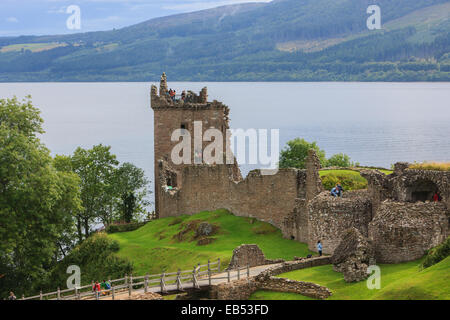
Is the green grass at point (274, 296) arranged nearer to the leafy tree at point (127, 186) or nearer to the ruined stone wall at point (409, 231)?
the ruined stone wall at point (409, 231)

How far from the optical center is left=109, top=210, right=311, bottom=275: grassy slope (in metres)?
47.9

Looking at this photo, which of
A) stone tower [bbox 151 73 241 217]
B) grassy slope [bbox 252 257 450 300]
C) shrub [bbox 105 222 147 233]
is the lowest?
shrub [bbox 105 222 147 233]

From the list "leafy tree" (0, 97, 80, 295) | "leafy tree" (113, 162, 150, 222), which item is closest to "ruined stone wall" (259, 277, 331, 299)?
"leafy tree" (0, 97, 80, 295)

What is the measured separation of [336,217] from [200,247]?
1202cm

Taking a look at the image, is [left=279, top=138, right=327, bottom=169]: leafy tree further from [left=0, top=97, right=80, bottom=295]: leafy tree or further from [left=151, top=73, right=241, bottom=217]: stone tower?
[left=0, top=97, right=80, bottom=295]: leafy tree

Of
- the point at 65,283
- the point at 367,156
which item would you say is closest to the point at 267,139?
the point at 367,156

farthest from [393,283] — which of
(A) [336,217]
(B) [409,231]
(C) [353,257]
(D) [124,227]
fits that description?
(D) [124,227]

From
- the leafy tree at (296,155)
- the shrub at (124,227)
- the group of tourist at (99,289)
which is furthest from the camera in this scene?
the leafy tree at (296,155)

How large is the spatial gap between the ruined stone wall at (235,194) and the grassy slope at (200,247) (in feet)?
2.53

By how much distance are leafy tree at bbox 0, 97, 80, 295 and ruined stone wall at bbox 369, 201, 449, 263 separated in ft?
82.4

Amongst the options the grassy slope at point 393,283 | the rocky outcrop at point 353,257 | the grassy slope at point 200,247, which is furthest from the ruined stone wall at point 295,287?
the grassy slope at point 200,247

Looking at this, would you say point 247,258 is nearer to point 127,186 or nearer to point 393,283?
point 393,283

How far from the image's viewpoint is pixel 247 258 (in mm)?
42469

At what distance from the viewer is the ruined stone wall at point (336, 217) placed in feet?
141
